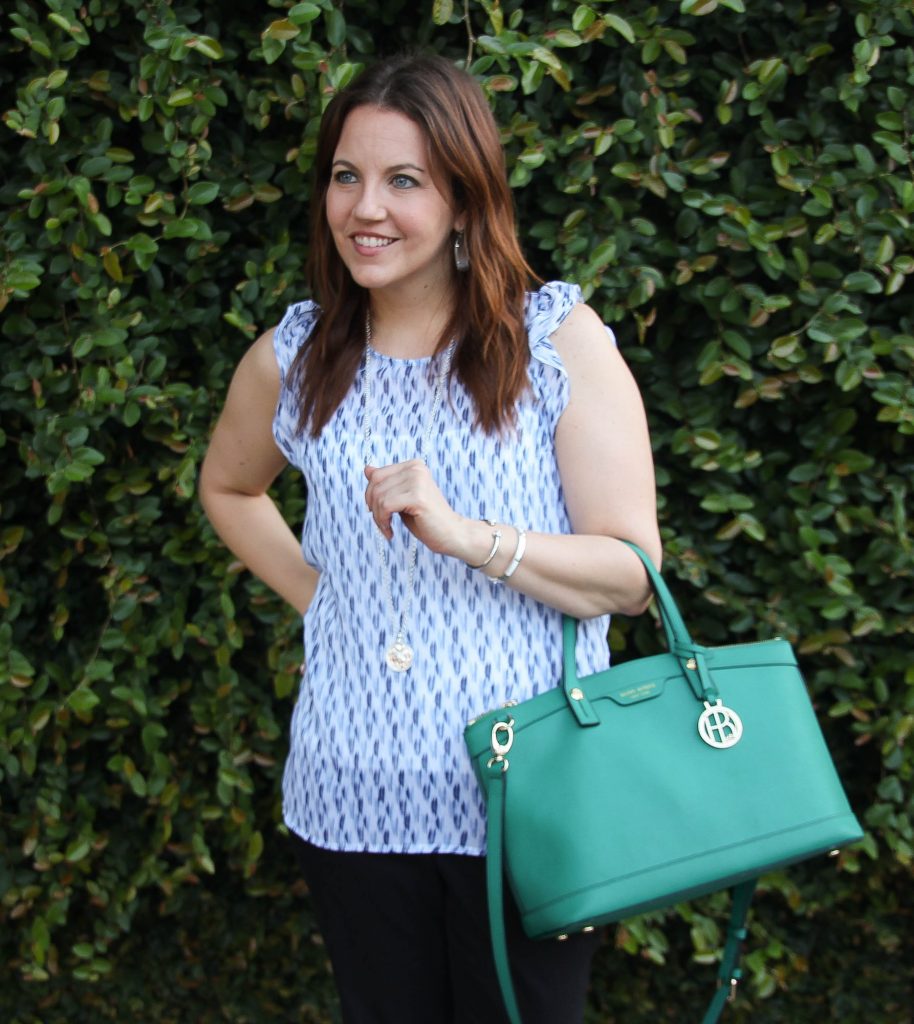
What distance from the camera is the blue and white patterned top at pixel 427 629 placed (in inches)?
70.4

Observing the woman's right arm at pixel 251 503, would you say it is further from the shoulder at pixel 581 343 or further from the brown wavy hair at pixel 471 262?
the shoulder at pixel 581 343

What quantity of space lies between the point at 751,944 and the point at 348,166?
1935 millimetres

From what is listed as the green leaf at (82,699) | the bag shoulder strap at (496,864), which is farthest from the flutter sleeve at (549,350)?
the green leaf at (82,699)

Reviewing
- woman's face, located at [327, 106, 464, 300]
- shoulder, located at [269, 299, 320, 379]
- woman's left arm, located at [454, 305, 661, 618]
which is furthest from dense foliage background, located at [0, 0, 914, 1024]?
woman's left arm, located at [454, 305, 661, 618]

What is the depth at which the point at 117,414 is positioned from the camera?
2561mm

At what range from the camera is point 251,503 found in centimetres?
234

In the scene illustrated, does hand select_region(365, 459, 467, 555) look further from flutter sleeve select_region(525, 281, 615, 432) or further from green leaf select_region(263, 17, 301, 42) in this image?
green leaf select_region(263, 17, 301, 42)

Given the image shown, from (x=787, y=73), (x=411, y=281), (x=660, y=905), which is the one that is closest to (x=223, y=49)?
(x=411, y=281)

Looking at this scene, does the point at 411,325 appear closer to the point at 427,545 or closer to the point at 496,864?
the point at 427,545

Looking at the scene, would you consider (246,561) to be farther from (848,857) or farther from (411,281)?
(848,857)

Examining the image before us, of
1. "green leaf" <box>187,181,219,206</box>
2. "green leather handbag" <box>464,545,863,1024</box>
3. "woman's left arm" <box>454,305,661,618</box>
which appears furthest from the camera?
"green leaf" <box>187,181,219,206</box>

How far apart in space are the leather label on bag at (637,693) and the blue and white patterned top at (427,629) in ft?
0.54

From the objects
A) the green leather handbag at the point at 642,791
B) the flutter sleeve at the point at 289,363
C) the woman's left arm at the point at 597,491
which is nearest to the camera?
the green leather handbag at the point at 642,791

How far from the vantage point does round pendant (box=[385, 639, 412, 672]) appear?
5.92 feet
